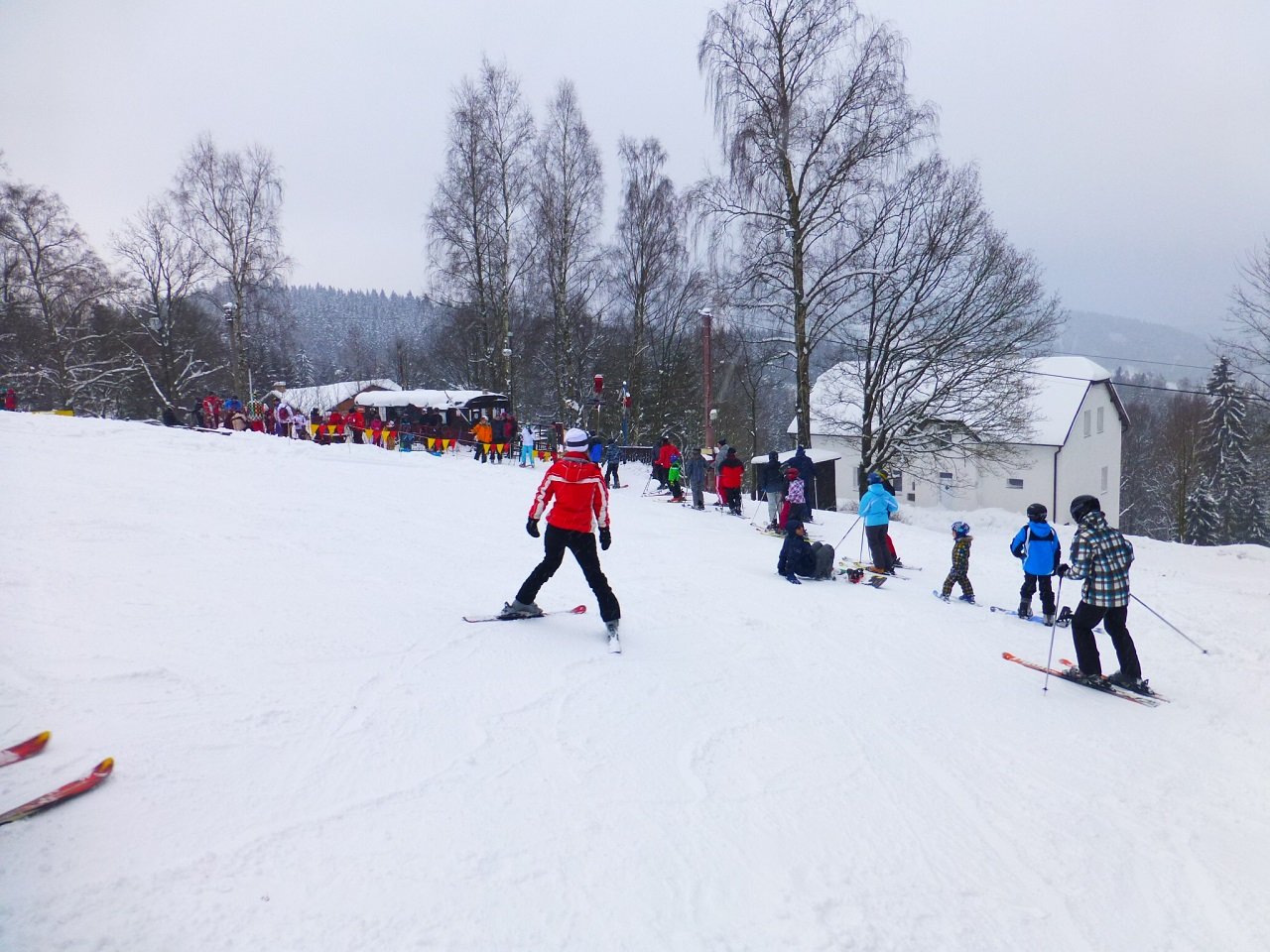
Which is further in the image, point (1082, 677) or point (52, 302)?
point (52, 302)

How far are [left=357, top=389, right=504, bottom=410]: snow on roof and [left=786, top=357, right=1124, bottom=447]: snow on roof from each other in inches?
512

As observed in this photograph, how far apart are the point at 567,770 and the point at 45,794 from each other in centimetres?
220

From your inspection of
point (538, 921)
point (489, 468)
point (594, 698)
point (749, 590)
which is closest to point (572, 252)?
point (489, 468)

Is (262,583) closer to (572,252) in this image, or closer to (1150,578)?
(1150,578)

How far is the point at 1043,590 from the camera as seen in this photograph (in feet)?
27.0

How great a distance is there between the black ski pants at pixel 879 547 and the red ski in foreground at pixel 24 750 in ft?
30.9

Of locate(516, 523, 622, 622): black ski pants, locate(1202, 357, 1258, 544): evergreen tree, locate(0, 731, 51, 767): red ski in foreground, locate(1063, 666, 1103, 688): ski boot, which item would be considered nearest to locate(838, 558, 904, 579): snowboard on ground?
locate(1063, 666, 1103, 688): ski boot

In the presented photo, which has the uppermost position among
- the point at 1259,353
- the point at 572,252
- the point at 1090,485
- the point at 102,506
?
the point at 572,252

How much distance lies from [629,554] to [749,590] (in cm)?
207

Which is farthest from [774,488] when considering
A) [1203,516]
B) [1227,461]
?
[1203,516]

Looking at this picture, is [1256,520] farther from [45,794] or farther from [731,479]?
[45,794]

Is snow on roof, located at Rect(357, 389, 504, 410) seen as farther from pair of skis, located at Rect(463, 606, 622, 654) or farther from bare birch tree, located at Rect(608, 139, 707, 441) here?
pair of skis, located at Rect(463, 606, 622, 654)

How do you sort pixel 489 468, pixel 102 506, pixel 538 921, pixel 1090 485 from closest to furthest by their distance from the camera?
pixel 538 921 < pixel 102 506 < pixel 489 468 < pixel 1090 485

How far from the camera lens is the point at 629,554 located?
9.76 meters
